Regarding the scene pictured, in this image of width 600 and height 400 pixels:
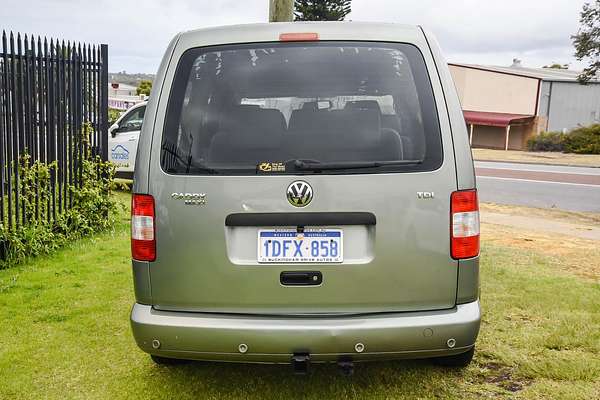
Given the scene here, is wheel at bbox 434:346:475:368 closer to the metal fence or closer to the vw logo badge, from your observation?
the vw logo badge

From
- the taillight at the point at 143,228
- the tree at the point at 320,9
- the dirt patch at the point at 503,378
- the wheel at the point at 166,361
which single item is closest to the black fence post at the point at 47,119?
the wheel at the point at 166,361

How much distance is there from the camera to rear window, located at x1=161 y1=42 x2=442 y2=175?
274cm

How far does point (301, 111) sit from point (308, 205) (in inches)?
17.8

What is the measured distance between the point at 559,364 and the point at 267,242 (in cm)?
217

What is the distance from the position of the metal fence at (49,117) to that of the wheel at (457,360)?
448 cm

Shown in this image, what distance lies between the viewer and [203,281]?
9.13ft

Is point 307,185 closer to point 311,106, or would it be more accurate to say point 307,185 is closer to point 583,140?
point 311,106

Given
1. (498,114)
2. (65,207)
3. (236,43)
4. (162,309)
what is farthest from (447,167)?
(498,114)

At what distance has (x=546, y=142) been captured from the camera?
37.6m

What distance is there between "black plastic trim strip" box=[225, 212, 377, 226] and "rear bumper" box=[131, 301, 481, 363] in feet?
1.44

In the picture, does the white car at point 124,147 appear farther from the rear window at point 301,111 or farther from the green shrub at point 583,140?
the green shrub at point 583,140

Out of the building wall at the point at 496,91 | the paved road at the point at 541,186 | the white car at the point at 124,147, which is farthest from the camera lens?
the building wall at the point at 496,91

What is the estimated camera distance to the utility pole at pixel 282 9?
8.35m

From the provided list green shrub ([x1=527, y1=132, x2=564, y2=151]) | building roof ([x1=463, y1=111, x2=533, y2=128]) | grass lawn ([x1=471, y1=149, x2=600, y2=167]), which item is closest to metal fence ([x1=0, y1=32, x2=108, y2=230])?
grass lawn ([x1=471, y1=149, x2=600, y2=167])
